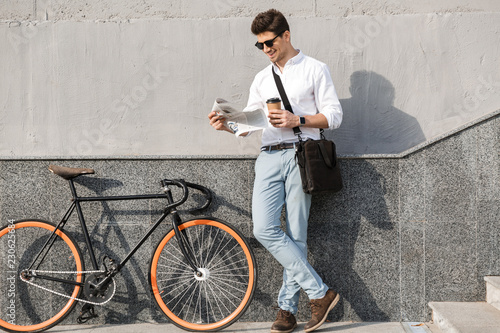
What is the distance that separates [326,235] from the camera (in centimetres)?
441

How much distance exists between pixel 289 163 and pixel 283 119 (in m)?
0.41

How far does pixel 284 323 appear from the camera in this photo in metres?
4.12

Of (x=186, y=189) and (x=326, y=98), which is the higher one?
(x=326, y=98)

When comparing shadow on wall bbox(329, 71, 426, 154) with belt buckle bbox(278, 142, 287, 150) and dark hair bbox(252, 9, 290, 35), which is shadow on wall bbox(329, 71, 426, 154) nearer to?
belt buckle bbox(278, 142, 287, 150)

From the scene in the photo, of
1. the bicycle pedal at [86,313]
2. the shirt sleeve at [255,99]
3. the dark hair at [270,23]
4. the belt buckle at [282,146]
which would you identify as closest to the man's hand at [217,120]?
the shirt sleeve at [255,99]

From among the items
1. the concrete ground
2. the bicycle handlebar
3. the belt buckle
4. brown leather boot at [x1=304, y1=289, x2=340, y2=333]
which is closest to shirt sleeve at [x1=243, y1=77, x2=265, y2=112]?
the belt buckle

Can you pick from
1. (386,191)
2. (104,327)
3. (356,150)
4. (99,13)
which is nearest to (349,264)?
(386,191)

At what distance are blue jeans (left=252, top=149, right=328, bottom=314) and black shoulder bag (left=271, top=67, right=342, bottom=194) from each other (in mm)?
104

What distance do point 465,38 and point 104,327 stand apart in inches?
155

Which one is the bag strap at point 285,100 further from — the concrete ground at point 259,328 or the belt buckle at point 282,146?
the concrete ground at point 259,328

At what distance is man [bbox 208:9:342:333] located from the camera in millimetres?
3953

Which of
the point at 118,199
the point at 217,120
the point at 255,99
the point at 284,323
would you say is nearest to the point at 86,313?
the point at 118,199

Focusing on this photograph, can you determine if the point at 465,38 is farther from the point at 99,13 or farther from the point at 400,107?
the point at 99,13

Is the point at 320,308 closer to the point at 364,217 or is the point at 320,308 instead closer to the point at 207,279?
the point at 364,217
